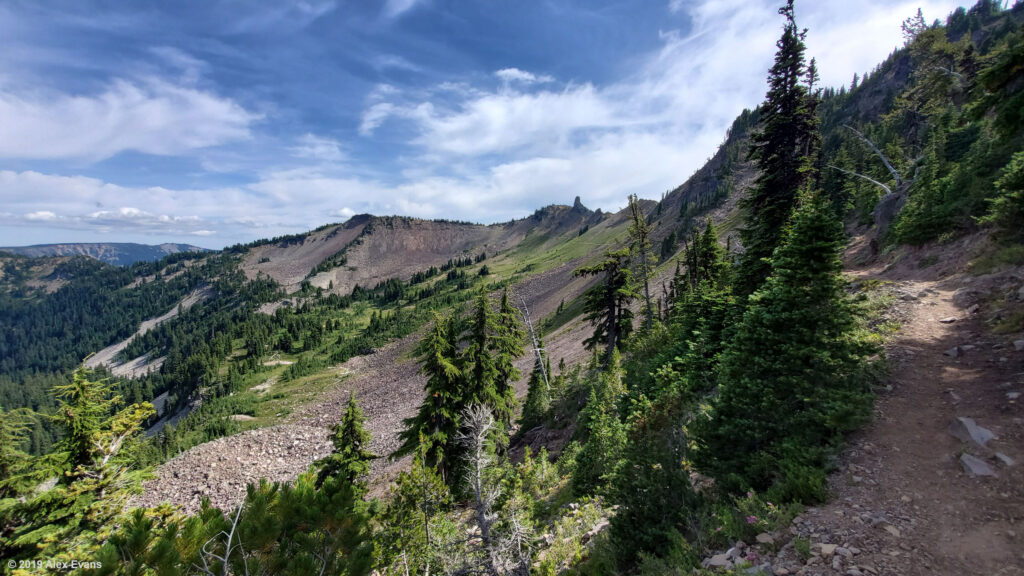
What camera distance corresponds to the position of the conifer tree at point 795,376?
23.8 ft

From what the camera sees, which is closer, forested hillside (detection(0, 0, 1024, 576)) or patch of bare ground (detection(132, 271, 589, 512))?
forested hillside (detection(0, 0, 1024, 576))

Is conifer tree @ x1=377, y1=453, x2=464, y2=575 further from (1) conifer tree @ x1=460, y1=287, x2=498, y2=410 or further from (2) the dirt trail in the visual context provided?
(2) the dirt trail

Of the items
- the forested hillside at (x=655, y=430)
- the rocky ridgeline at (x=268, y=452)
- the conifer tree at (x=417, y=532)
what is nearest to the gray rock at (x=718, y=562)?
the forested hillside at (x=655, y=430)

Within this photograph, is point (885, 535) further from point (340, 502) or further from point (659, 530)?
point (340, 502)

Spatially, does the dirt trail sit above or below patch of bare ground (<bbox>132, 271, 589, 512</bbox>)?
above

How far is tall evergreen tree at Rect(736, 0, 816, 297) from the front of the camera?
1669 centimetres

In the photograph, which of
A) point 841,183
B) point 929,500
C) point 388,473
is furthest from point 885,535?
point 841,183

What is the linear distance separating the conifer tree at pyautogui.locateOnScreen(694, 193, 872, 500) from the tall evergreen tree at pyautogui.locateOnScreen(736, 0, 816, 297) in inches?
345

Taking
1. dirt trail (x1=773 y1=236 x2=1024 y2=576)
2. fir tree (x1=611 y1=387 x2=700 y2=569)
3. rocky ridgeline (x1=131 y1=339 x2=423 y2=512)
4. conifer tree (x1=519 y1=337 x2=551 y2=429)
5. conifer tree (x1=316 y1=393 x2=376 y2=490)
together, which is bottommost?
rocky ridgeline (x1=131 y1=339 x2=423 y2=512)

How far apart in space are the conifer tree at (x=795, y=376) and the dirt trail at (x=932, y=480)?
2.13 feet

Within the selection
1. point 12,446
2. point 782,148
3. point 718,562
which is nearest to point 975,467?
point 718,562

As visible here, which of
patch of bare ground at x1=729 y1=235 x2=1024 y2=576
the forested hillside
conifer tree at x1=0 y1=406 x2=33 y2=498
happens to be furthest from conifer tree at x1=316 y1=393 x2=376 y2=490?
patch of bare ground at x1=729 y1=235 x2=1024 y2=576

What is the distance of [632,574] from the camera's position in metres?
8.17

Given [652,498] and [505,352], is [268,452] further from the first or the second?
[652,498]
